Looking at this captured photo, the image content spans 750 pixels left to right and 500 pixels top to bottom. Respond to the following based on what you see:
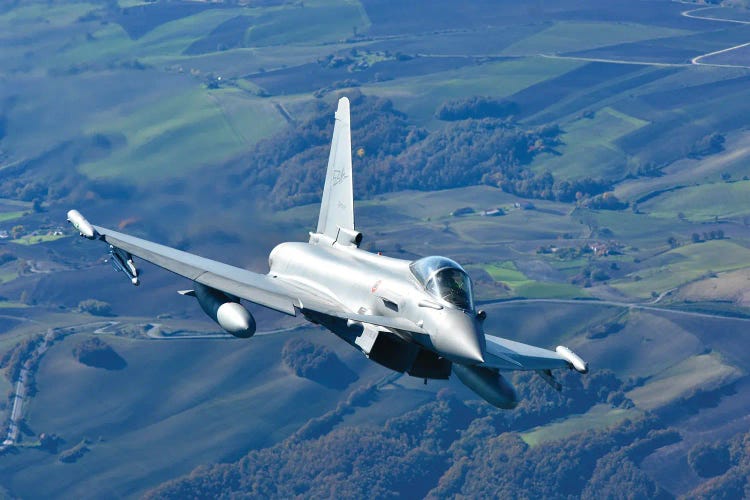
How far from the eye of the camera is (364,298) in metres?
54.5

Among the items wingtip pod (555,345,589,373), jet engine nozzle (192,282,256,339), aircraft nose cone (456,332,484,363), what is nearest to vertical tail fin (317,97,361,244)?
jet engine nozzle (192,282,256,339)

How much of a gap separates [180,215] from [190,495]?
54.5 metres

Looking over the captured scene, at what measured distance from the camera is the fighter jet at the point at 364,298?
49375 mm

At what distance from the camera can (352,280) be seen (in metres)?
56.4

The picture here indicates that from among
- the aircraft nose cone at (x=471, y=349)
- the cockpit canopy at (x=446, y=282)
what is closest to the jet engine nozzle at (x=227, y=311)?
the cockpit canopy at (x=446, y=282)

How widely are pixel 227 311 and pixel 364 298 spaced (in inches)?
260

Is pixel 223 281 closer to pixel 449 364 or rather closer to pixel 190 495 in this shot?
pixel 449 364

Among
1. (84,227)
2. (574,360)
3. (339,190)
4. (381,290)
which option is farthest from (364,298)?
(84,227)

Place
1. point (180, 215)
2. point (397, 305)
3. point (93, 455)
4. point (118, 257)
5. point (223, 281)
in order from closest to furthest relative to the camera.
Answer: point (397, 305) → point (223, 281) → point (118, 257) → point (180, 215) → point (93, 455)

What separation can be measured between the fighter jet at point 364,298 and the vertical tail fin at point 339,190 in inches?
2.1

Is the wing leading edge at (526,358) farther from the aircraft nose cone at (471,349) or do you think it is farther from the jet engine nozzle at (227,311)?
the jet engine nozzle at (227,311)

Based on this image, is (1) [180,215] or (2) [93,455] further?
(2) [93,455]

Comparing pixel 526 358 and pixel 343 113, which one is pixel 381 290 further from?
pixel 343 113

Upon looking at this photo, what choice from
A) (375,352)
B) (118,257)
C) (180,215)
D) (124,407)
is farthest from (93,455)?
(375,352)
